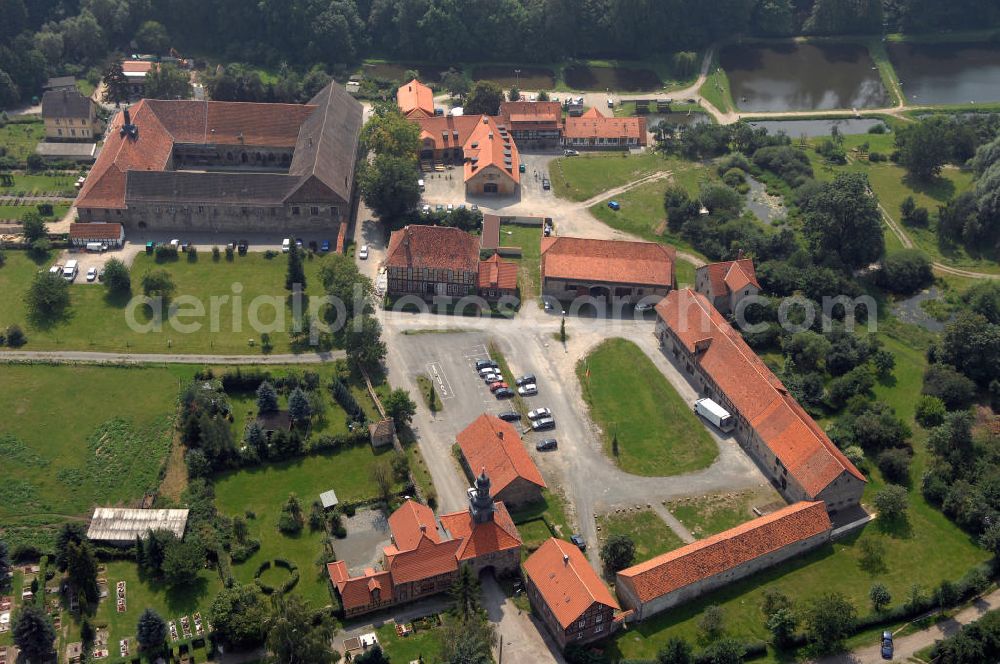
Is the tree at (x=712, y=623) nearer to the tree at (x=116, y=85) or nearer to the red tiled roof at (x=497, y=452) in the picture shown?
the red tiled roof at (x=497, y=452)

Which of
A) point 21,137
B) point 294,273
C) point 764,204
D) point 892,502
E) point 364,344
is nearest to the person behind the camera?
point 892,502

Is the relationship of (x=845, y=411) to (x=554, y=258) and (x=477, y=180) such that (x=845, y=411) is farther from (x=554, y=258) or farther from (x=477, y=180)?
(x=477, y=180)

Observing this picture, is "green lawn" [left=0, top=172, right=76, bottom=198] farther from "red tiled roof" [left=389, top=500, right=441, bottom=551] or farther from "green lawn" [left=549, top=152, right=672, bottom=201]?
"red tiled roof" [left=389, top=500, right=441, bottom=551]

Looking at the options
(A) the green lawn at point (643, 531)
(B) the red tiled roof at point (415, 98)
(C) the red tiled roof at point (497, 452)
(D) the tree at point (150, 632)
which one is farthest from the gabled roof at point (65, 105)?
(A) the green lawn at point (643, 531)

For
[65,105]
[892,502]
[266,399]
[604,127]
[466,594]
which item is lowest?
[266,399]

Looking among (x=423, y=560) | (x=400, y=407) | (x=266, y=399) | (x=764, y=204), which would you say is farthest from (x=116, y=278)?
(x=764, y=204)

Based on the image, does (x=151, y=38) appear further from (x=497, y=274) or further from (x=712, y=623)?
(x=712, y=623)
